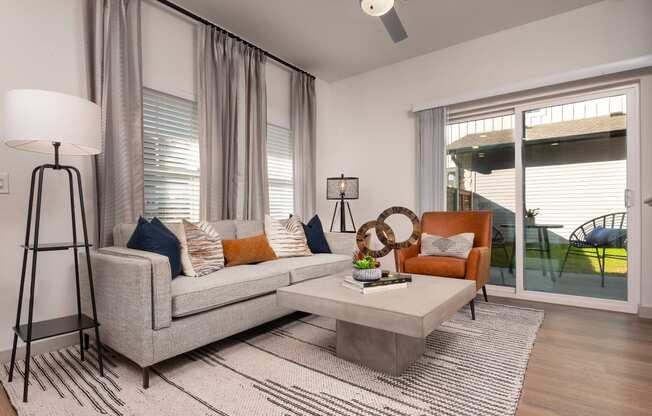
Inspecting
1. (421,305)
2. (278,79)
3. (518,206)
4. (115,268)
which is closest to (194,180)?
(115,268)

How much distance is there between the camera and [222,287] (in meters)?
2.05

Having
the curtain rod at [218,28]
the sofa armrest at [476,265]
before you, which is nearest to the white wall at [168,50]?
the curtain rod at [218,28]

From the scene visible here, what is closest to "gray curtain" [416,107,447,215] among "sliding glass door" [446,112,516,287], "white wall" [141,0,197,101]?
"sliding glass door" [446,112,516,287]

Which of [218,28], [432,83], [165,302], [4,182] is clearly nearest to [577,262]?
[432,83]

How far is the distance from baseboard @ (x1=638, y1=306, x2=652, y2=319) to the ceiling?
2718 millimetres

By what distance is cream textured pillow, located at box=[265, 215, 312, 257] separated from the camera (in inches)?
121

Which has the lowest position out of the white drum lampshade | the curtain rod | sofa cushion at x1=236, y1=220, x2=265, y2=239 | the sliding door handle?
sofa cushion at x1=236, y1=220, x2=265, y2=239

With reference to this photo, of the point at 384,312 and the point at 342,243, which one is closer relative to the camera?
the point at 384,312

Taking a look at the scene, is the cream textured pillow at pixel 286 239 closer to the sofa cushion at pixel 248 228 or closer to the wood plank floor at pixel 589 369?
the sofa cushion at pixel 248 228

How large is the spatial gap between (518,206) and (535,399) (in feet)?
7.79

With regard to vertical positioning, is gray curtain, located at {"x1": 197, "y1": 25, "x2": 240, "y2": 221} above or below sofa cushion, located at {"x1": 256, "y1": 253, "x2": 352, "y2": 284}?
above

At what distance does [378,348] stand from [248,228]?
68.2 inches

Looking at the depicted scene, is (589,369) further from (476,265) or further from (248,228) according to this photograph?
(248,228)

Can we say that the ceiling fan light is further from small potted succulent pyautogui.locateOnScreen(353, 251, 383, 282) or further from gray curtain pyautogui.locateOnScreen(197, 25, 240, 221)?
gray curtain pyautogui.locateOnScreen(197, 25, 240, 221)
